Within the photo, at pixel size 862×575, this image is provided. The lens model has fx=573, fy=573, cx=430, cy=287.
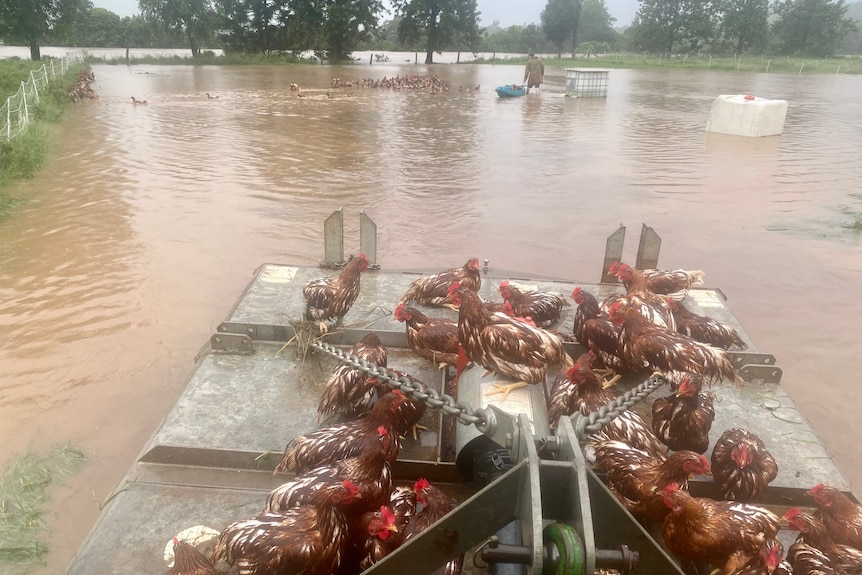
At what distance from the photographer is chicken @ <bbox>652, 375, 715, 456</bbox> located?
4.18m

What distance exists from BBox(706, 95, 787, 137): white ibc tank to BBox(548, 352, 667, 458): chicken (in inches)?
776

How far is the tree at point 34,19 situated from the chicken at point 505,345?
159 ft

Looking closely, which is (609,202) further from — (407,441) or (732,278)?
(407,441)

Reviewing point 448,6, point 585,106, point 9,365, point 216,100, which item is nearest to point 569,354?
point 9,365

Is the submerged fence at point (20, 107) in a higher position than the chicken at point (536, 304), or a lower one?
higher

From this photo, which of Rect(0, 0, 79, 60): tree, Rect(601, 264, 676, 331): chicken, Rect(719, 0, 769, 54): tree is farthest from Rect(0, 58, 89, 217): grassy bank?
Rect(719, 0, 769, 54): tree

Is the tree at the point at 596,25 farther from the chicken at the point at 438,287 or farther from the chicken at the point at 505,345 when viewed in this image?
the chicken at the point at 505,345

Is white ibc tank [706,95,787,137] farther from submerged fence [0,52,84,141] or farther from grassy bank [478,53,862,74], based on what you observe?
grassy bank [478,53,862,74]

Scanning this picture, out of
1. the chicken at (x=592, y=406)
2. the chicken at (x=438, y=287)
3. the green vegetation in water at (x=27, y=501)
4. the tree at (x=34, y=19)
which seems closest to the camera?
the chicken at (x=592, y=406)

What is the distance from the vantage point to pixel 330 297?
5754 mm

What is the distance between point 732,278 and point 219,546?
9.15 meters

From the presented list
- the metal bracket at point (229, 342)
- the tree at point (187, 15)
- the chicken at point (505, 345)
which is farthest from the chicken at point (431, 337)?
the tree at point (187, 15)

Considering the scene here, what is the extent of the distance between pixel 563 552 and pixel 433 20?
6612 cm

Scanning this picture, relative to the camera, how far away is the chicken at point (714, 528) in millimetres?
3277
